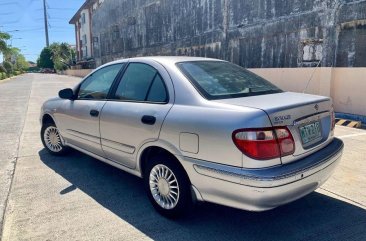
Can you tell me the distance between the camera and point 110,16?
1268 inches

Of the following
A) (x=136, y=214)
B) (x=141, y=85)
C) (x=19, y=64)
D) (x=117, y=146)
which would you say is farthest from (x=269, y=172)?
(x=19, y=64)

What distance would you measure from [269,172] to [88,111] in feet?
8.46

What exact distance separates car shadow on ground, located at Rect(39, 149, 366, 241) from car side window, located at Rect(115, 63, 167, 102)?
1.19 meters

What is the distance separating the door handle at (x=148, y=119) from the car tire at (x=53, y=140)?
8.33ft

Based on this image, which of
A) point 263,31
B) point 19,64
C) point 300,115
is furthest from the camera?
point 19,64

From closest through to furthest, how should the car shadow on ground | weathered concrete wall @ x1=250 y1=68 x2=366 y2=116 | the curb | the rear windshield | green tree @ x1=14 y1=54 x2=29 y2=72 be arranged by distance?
the car shadow on ground
the rear windshield
the curb
weathered concrete wall @ x1=250 y1=68 x2=366 y2=116
green tree @ x1=14 y1=54 x2=29 y2=72

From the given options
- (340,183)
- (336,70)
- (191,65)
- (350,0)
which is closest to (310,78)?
(336,70)

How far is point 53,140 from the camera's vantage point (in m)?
5.40

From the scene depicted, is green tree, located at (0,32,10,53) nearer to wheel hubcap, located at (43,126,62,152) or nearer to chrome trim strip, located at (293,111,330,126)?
wheel hubcap, located at (43,126,62,152)

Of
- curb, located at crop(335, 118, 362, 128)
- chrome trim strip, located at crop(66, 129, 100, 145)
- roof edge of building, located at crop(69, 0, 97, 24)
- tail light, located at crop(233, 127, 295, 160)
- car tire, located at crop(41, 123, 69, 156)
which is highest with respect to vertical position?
roof edge of building, located at crop(69, 0, 97, 24)

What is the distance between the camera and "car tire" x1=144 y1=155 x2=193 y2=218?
3.04 metres

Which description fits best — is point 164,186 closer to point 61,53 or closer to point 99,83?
point 99,83

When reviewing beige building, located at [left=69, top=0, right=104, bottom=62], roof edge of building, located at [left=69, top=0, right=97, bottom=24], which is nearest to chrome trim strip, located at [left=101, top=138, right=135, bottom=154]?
beige building, located at [left=69, top=0, right=104, bottom=62]

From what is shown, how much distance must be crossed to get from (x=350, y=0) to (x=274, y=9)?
3011mm
